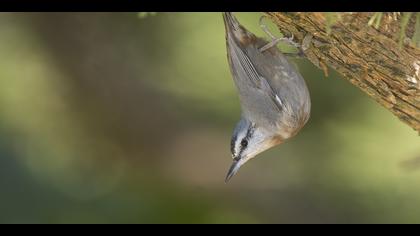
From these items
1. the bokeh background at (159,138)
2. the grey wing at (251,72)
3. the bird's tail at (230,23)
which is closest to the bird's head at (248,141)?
the grey wing at (251,72)

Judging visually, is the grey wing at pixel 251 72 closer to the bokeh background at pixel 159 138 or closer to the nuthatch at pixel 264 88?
the nuthatch at pixel 264 88

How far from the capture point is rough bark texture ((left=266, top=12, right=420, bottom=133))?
2018 mm

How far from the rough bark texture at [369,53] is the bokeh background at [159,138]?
5.10ft

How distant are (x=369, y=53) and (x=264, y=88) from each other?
3.62 feet

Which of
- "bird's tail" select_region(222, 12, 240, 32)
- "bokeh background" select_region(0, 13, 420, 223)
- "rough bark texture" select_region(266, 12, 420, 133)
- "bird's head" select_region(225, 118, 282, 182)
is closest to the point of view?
"rough bark texture" select_region(266, 12, 420, 133)

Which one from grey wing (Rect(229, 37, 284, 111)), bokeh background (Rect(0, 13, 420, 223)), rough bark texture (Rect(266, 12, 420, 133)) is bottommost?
bokeh background (Rect(0, 13, 420, 223))

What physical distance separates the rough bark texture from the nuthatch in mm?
679

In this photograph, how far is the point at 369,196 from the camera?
4.00m

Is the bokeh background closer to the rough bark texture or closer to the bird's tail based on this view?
the bird's tail

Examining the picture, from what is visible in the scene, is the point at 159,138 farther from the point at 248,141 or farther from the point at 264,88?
the point at 264,88

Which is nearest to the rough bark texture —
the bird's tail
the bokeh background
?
the bird's tail

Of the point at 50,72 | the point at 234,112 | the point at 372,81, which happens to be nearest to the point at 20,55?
the point at 50,72
